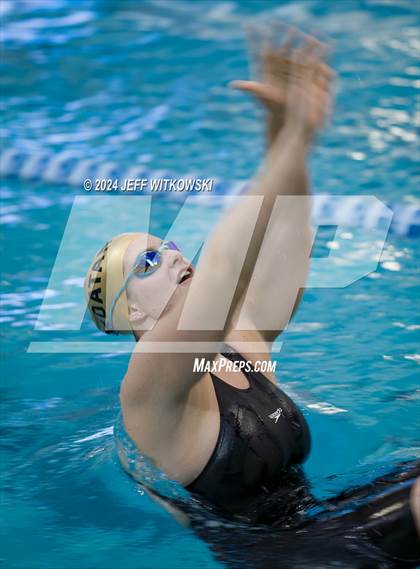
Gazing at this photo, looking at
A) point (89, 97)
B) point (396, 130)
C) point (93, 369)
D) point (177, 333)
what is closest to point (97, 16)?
point (89, 97)

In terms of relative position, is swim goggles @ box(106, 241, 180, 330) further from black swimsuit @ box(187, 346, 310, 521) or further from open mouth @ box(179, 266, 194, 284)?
black swimsuit @ box(187, 346, 310, 521)

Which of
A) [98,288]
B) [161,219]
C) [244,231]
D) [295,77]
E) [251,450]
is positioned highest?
[295,77]

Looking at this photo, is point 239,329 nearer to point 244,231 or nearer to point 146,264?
point 146,264

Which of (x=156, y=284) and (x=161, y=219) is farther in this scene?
(x=161, y=219)

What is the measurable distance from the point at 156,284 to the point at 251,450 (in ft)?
1.56

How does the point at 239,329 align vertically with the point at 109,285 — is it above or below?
below

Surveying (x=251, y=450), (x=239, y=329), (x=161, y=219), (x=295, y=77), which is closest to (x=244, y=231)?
(x=295, y=77)

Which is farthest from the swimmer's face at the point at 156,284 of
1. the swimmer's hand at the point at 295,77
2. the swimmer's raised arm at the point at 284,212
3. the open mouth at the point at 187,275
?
the swimmer's hand at the point at 295,77

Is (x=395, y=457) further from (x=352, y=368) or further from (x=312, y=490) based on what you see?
(x=352, y=368)

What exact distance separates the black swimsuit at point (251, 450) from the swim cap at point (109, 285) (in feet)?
0.95

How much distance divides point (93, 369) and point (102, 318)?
1.36 metres

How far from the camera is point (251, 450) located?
8.53 ft

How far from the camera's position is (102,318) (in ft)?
9.05

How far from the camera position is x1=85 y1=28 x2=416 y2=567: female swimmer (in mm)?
2232
